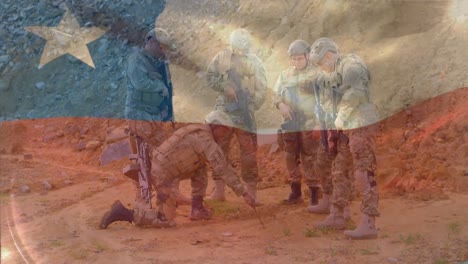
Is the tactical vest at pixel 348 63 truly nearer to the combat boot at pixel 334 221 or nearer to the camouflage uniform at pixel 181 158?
the combat boot at pixel 334 221

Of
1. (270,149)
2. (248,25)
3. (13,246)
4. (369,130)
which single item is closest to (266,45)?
(248,25)

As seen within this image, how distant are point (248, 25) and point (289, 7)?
61cm

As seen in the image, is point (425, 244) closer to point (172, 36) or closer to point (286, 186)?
point (286, 186)

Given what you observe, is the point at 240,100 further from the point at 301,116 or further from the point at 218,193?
the point at 218,193

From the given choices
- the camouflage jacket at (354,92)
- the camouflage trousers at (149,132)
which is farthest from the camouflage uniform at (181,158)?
the camouflage jacket at (354,92)

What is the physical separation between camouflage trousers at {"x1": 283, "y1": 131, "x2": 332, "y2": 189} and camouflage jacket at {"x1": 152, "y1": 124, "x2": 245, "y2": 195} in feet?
2.76

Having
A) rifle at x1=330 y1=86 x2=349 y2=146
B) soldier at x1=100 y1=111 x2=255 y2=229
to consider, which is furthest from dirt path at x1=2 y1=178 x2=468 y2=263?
rifle at x1=330 y1=86 x2=349 y2=146

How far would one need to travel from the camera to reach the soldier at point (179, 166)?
6.47 meters

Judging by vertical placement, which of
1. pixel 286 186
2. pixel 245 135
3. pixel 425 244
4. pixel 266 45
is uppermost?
pixel 266 45

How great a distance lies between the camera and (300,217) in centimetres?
684

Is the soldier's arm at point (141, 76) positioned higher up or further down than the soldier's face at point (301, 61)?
further down

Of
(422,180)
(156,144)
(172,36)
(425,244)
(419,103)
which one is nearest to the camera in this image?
(425,244)

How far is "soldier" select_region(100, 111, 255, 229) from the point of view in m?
6.47

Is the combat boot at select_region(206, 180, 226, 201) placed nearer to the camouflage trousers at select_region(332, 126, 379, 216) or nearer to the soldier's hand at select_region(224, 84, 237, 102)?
the soldier's hand at select_region(224, 84, 237, 102)
